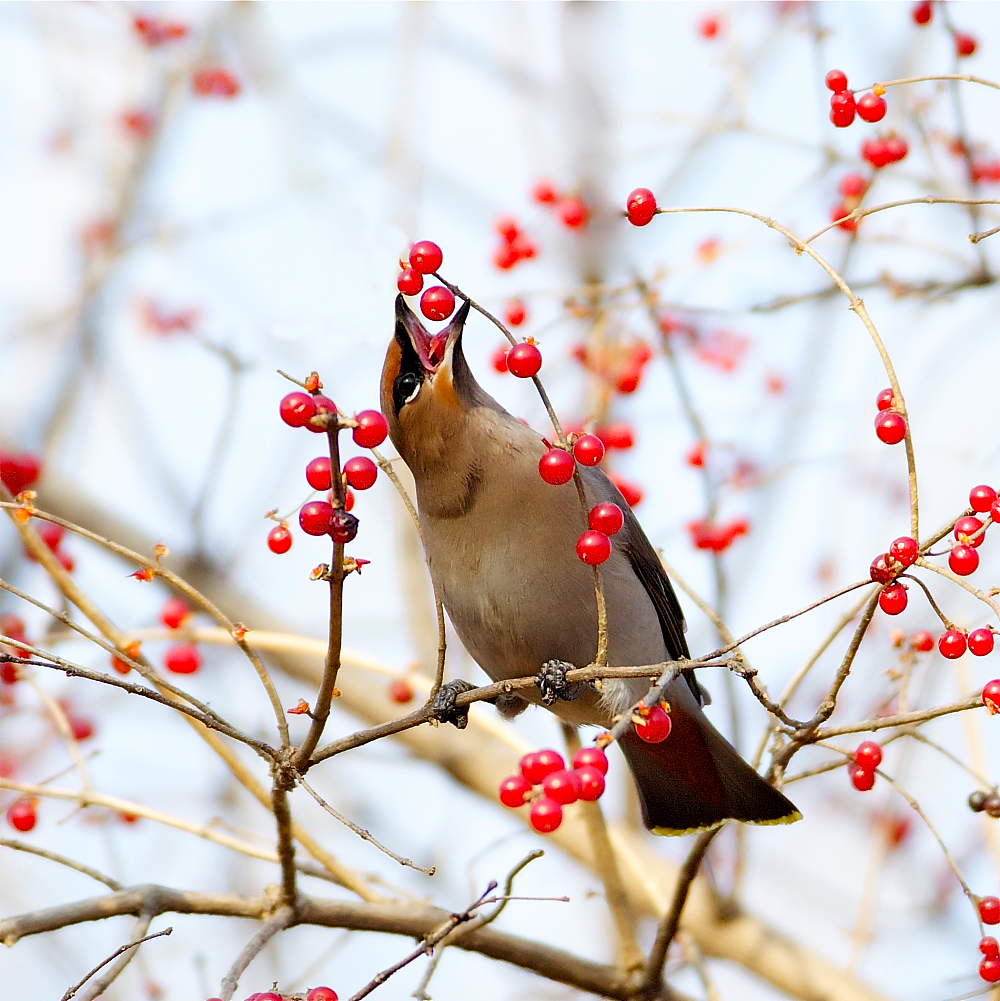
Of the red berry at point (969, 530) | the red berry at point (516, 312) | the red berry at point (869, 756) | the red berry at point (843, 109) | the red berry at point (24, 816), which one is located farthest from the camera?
the red berry at point (516, 312)

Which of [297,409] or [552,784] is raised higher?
[297,409]

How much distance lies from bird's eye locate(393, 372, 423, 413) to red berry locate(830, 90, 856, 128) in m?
1.46

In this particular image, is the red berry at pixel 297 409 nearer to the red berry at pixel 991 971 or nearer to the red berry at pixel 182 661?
the red berry at pixel 991 971

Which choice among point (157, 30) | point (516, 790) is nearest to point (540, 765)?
point (516, 790)

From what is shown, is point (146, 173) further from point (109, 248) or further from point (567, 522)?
point (567, 522)

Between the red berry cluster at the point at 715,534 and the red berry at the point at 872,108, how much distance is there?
4.94 ft

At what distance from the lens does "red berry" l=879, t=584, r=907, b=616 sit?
258 cm

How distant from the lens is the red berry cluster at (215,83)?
21.9ft

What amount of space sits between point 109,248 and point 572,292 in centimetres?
378

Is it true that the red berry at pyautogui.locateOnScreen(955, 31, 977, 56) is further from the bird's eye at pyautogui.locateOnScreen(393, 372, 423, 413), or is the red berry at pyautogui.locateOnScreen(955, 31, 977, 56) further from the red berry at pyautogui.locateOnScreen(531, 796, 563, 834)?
the red berry at pyautogui.locateOnScreen(531, 796, 563, 834)

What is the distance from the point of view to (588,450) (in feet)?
9.27

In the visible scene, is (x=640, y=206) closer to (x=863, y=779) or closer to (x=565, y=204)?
(x=863, y=779)

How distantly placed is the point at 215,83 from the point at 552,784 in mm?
5249

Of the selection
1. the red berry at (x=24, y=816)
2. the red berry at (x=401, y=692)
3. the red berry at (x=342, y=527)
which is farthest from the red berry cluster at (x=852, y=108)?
the red berry at (x=24, y=816)
